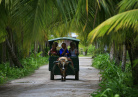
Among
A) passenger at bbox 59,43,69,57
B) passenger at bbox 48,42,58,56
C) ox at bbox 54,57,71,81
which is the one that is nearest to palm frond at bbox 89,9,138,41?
ox at bbox 54,57,71,81

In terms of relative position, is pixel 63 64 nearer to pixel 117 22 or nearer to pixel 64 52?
pixel 64 52

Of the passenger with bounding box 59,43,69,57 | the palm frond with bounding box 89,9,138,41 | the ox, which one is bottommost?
the ox

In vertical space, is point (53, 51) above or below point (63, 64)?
above

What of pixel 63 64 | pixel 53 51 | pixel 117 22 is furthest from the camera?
pixel 53 51

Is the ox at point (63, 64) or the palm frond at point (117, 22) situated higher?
the palm frond at point (117, 22)

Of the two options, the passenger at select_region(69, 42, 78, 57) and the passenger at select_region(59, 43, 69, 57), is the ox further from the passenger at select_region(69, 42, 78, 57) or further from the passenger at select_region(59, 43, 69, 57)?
the passenger at select_region(69, 42, 78, 57)

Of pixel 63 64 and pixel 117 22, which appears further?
pixel 63 64

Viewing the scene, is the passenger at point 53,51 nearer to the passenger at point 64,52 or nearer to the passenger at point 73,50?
the passenger at point 64,52

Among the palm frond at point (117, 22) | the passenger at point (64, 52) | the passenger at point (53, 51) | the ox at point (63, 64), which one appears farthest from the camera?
the passenger at point (53, 51)

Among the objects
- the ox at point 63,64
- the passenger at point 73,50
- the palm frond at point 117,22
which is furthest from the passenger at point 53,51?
the palm frond at point 117,22

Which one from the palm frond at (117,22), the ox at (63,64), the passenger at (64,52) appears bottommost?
the ox at (63,64)

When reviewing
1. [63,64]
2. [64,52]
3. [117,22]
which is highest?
[117,22]

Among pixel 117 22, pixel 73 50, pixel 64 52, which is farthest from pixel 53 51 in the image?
pixel 117 22

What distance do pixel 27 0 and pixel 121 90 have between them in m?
3.68
